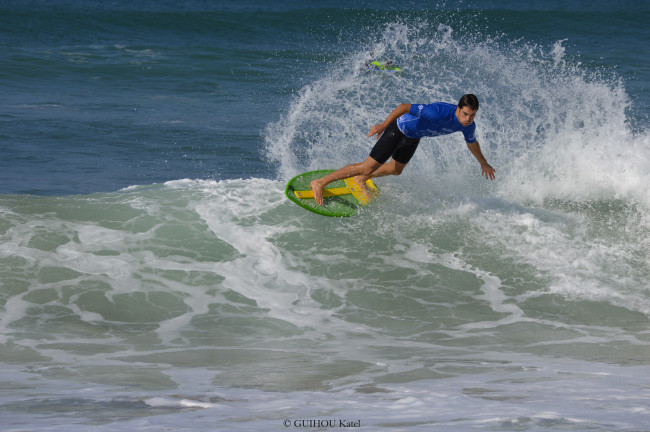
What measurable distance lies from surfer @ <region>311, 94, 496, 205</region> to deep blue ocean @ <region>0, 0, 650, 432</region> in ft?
2.02

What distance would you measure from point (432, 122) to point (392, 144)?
1.86 ft

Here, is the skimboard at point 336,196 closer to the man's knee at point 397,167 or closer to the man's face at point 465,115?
the man's knee at point 397,167

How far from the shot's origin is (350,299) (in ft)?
23.3

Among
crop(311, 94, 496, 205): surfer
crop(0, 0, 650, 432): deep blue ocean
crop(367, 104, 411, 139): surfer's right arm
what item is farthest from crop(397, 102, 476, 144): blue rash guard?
crop(0, 0, 650, 432): deep blue ocean

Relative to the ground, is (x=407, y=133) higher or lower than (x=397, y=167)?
higher

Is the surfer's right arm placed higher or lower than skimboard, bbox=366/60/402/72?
lower

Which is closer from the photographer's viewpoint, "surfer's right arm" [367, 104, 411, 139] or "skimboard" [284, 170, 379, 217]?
"surfer's right arm" [367, 104, 411, 139]

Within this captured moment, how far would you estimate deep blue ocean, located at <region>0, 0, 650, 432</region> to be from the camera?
14.2 ft

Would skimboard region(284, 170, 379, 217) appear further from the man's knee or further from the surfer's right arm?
the surfer's right arm

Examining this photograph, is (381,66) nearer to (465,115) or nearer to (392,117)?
(392,117)

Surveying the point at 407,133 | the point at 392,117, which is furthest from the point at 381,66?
the point at 392,117

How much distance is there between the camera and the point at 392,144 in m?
7.79

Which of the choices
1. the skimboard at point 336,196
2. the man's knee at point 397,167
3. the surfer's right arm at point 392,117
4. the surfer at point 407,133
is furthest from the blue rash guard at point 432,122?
the skimboard at point 336,196

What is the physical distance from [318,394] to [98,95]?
1615cm
